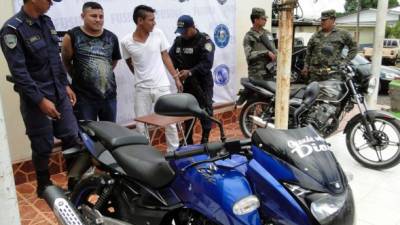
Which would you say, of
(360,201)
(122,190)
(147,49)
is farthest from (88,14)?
(360,201)

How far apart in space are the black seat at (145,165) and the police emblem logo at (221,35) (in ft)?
11.7

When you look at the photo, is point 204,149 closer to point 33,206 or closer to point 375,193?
point 33,206

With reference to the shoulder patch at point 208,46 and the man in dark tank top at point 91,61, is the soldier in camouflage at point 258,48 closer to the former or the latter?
the shoulder patch at point 208,46

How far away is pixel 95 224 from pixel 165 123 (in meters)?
1.53

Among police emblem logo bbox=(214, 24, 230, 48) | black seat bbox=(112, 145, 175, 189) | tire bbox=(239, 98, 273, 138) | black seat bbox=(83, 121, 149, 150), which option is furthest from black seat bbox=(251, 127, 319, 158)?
police emblem logo bbox=(214, 24, 230, 48)

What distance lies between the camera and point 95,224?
213cm

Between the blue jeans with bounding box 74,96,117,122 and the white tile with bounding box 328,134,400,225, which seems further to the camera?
the blue jeans with bounding box 74,96,117,122

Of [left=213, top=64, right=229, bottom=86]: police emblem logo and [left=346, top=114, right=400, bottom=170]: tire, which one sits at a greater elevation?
[left=213, top=64, right=229, bottom=86]: police emblem logo

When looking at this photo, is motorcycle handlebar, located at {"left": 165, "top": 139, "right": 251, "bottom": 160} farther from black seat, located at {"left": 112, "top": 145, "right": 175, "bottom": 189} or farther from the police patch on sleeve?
the police patch on sleeve

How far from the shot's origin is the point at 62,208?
6.68 feet

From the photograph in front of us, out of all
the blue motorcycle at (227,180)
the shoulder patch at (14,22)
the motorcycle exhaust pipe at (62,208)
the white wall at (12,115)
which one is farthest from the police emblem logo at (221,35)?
the motorcycle exhaust pipe at (62,208)

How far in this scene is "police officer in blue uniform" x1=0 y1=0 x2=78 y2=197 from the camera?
111 inches

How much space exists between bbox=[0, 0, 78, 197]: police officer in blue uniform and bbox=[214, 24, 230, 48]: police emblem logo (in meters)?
2.65

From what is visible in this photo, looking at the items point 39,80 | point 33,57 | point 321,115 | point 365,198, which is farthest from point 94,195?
point 321,115
